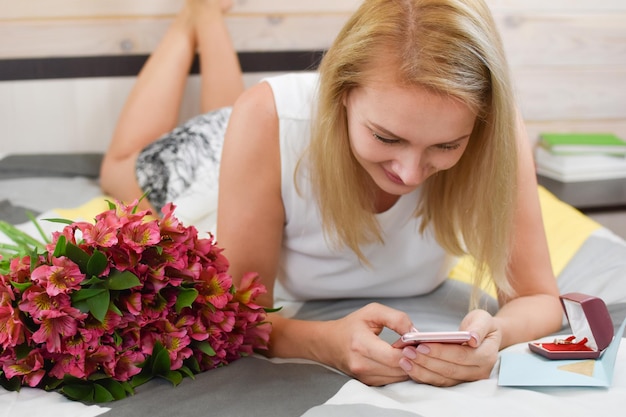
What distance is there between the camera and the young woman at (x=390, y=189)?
1.09 m

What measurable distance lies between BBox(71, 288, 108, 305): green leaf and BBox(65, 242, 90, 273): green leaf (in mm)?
29

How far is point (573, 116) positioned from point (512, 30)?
1.29 ft

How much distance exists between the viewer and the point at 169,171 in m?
1.88

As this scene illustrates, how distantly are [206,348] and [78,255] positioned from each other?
0.79ft

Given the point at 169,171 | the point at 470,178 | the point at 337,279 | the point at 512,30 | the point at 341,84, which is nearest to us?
the point at 341,84

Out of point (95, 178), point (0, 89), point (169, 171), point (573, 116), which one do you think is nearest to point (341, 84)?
point (169, 171)

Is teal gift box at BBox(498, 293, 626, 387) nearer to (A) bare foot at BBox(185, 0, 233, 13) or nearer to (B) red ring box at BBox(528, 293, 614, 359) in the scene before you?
(B) red ring box at BBox(528, 293, 614, 359)

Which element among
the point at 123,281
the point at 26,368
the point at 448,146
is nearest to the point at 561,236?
the point at 448,146

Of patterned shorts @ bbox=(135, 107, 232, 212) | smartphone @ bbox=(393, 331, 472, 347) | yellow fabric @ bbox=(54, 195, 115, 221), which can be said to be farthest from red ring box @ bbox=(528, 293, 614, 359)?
yellow fabric @ bbox=(54, 195, 115, 221)

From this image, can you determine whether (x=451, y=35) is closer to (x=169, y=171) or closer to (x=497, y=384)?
(x=497, y=384)

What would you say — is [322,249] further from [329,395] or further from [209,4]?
[209,4]

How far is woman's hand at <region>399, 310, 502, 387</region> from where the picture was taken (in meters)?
1.10

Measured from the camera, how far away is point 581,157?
8.11 feet

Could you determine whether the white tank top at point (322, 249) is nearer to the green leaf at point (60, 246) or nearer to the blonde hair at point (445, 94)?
the blonde hair at point (445, 94)
